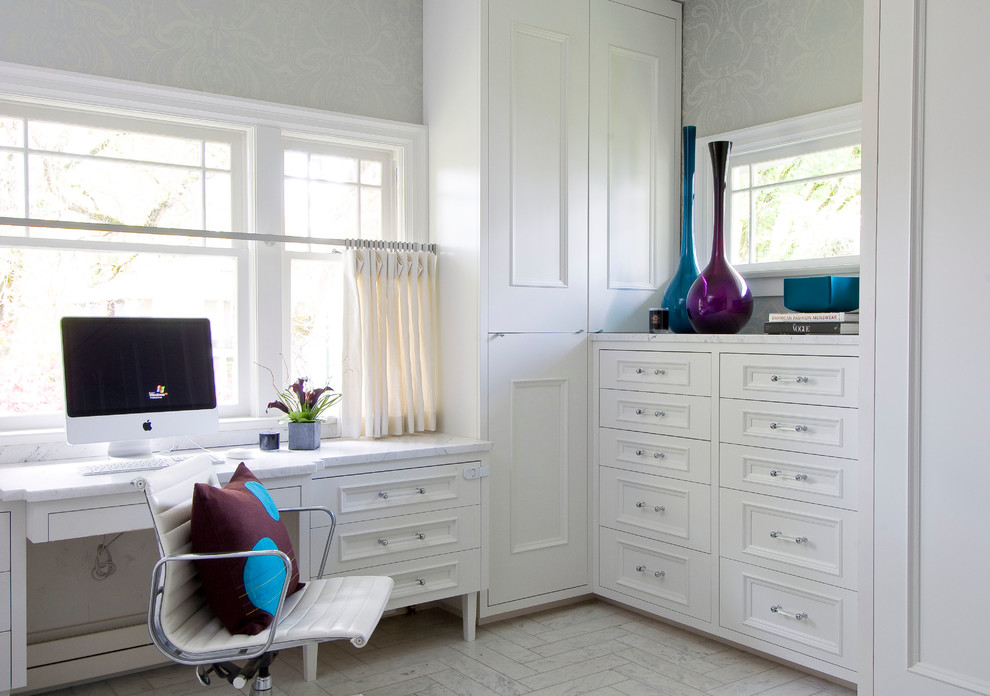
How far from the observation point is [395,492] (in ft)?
9.76

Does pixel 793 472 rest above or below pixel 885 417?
below

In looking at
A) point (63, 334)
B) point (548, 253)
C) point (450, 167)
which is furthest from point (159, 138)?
point (548, 253)

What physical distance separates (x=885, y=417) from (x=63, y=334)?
241 centimetres

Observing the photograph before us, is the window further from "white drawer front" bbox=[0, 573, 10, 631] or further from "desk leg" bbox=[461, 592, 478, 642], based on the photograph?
"desk leg" bbox=[461, 592, 478, 642]

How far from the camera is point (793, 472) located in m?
2.78

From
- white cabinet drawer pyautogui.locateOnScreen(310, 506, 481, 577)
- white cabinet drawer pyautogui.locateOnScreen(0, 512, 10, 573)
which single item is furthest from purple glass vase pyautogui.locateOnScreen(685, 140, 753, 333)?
white cabinet drawer pyautogui.locateOnScreen(0, 512, 10, 573)

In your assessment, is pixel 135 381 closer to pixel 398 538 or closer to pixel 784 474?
pixel 398 538

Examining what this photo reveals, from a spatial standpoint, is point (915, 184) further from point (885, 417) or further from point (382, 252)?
point (382, 252)

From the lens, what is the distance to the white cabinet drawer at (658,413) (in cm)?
309

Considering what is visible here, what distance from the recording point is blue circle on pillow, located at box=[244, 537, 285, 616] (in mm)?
1979

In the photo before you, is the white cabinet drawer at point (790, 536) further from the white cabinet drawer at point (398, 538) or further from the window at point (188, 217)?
the window at point (188, 217)

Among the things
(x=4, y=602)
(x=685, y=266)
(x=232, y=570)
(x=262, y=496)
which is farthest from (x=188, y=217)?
(x=685, y=266)

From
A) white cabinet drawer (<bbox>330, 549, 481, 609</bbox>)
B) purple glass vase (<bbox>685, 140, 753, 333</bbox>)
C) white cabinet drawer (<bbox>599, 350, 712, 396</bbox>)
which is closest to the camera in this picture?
white cabinet drawer (<bbox>330, 549, 481, 609</bbox>)

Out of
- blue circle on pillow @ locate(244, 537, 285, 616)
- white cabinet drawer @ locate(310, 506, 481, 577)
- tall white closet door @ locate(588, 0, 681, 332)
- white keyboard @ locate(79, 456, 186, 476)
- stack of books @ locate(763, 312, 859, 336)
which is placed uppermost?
tall white closet door @ locate(588, 0, 681, 332)
